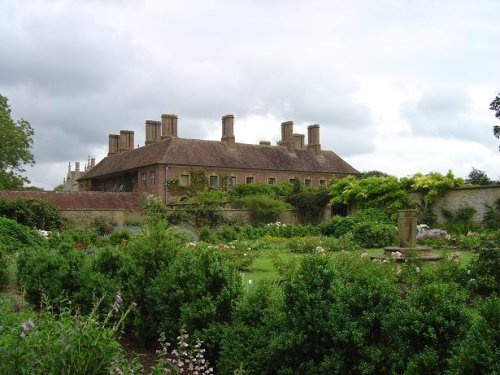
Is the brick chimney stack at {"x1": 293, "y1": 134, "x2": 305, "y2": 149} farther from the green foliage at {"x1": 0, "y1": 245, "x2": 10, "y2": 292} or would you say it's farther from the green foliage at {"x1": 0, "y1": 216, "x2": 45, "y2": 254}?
the green foliage at {"x1": 0, "y1": 245, "x2": 10, "y2": 292}

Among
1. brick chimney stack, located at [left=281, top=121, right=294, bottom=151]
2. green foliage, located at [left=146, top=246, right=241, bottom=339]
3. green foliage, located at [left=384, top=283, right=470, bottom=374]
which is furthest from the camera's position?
brick chimney stack, located at [left=281, top=121, right=294, bottom=151]

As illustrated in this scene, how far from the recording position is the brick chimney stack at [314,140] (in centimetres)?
5150

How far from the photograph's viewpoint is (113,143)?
54.6m

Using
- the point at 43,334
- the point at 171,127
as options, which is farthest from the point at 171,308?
the point at 171,127

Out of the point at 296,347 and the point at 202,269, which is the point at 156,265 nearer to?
the point at 202,269

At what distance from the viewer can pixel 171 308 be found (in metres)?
6.80

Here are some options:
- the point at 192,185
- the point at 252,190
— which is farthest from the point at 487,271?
the point at 192,185

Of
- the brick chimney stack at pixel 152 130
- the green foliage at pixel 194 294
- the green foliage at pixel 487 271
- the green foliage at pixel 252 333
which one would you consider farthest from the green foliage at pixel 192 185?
the green foliage at pixel 252 333

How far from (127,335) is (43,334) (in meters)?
3.21

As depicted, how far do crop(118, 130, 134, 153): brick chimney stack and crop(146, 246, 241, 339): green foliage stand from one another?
4698cm

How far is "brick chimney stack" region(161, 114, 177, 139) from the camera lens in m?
45.5

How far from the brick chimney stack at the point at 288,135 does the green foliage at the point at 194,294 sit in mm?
43527

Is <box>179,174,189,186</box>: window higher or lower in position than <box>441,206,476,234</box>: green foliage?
higher

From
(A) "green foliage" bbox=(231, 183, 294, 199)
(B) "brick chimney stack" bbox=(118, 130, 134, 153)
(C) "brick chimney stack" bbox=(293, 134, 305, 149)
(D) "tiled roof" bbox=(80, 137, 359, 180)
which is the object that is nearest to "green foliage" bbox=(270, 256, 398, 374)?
(D) "tiled roof" bbox=(80, 137, 359, 180)
